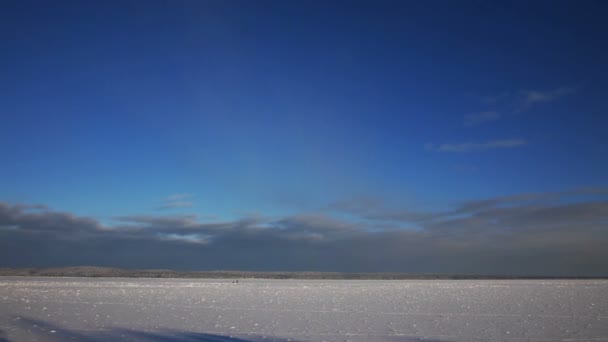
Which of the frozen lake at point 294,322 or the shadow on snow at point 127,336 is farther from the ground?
the shadow on snow at point 127,336

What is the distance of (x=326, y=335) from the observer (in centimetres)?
1116

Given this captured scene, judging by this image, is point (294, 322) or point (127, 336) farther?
point (294, 322)

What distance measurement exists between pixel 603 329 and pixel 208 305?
1378cm

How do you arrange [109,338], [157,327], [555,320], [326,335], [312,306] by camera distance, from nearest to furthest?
[109,338] → [326,335] → [157,327] → [555,320] → [312,306]

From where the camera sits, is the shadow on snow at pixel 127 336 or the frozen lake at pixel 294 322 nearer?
the shadow on snow at pixel 127 336

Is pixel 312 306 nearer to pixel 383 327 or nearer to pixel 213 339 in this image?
pixel 383 327

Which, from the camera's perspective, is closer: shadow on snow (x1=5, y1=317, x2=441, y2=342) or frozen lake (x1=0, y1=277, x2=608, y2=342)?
shadow on snow (x1=5, y1=317, x2=441, y2=342)

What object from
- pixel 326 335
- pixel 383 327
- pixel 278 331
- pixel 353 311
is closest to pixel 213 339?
pixel 278 331

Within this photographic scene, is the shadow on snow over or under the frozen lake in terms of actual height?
over

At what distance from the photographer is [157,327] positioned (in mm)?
12297

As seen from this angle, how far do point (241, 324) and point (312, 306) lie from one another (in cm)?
583

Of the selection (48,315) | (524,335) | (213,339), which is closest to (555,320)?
(524,335)

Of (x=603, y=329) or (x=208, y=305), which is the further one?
(x=208, y=305)

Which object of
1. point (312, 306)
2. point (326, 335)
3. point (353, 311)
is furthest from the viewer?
point (312, 306)
